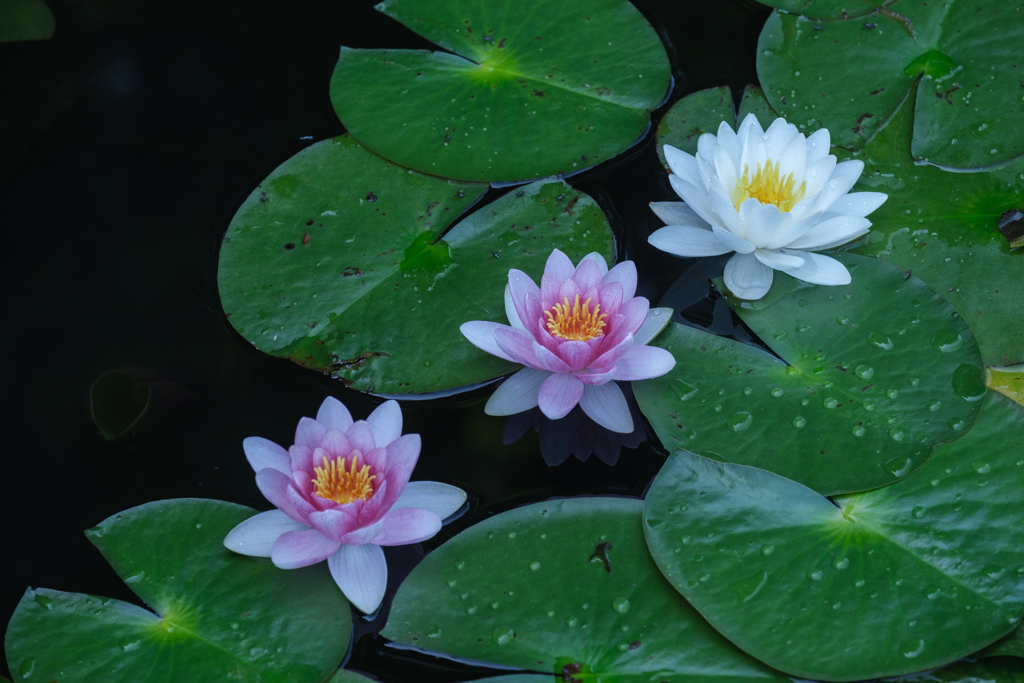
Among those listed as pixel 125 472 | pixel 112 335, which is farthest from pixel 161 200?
pixel 125 472

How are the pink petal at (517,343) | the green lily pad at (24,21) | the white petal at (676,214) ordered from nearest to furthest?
the pink petal at (517,343) → the white petal at (676,214) → the green lily pad at (24,21)

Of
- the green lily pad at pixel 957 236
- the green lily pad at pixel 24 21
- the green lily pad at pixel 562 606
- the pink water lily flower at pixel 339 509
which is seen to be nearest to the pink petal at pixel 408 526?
the pink water lily flower at pixel 339 509

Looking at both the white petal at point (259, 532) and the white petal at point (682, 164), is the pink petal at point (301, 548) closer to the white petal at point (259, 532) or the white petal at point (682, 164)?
the white petal at point (259, 532)

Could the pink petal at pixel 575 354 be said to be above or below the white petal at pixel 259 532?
above

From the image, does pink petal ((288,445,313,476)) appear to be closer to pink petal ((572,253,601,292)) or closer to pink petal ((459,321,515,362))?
pink petal ((459,321,515,362))

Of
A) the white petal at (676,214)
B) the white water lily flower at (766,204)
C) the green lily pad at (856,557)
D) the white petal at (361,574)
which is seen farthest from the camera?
the white petal at (676,214)

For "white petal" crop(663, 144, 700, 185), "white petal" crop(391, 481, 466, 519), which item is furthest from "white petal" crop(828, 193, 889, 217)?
"white petal" crop(391, 481, 466, 519)

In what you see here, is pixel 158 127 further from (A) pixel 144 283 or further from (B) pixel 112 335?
(B) pixel 112 335

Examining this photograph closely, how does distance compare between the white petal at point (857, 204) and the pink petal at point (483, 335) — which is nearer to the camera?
the pink petal at point (483, 335)
